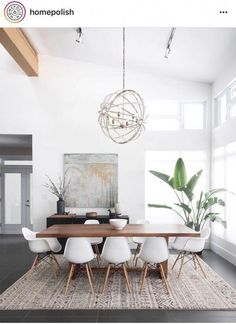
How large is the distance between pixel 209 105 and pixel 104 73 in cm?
243

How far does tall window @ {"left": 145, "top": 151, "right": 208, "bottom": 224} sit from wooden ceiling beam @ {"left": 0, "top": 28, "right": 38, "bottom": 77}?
3082 mm

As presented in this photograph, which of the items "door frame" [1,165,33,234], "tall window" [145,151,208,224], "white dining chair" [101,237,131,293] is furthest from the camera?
"door frame" [1,165,33,234]

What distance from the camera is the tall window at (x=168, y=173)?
689 cm

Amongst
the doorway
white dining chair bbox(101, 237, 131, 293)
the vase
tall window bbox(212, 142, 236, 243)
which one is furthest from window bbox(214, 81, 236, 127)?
the doorway

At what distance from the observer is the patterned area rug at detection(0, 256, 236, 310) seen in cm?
351

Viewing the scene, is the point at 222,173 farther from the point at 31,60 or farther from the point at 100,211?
the point at 31,60

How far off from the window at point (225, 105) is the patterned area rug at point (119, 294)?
3.02m

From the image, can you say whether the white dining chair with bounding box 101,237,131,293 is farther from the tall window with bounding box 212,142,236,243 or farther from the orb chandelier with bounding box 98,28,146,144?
the tall window with bounding box 212,142,236,243

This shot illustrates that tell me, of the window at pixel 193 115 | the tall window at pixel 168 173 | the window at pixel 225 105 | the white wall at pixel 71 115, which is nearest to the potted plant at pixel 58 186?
the white wall at pixel 71 115

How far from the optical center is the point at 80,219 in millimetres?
6219
